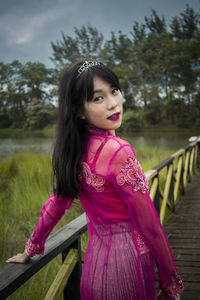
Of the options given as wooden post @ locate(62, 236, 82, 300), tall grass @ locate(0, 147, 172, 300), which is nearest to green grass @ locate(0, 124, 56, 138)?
tall grass @ locate(0, 147, 172, 300)

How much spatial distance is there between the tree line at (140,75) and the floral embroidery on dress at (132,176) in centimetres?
1292

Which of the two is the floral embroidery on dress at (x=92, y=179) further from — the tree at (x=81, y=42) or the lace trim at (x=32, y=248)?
the tree at (x=81, y=42)

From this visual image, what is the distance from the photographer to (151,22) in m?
21.3

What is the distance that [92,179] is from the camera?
85 cm

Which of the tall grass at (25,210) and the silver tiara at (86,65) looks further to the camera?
the tall grass at (25,210)

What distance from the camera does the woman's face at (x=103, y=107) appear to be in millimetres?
884

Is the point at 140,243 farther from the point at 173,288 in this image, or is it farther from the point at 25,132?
the point at 25,132

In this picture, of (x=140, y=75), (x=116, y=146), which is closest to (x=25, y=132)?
(x=140, y=75)

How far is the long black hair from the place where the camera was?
34.9 inches

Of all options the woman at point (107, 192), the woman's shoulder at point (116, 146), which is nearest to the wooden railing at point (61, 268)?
the woman at point (107, 192)

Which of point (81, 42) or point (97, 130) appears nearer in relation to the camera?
point (97, 130)

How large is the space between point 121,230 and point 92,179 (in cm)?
18

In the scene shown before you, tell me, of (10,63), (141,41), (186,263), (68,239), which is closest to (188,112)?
(141,41)

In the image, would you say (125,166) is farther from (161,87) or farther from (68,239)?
(161,87)
